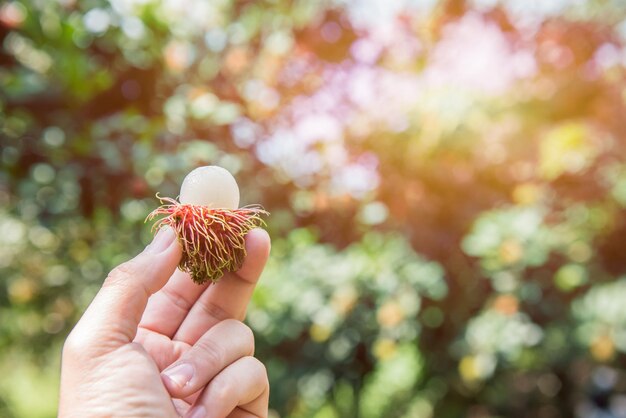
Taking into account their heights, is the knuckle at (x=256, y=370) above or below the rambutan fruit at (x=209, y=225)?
below

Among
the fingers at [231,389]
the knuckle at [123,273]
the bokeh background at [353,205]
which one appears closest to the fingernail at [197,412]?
the fingers at [231,389]

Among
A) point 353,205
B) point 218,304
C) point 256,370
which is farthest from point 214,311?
point 353,205

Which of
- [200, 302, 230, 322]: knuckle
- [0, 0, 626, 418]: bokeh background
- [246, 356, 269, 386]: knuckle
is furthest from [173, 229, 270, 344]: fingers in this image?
[0, 0, 626, 418]: bokeh background

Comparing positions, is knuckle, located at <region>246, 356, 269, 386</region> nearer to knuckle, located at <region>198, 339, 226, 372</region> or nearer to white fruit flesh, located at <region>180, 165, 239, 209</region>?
knuckle, located at <region>198, 339, 226, 372</region>

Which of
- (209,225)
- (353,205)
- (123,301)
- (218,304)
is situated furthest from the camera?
(353,205)

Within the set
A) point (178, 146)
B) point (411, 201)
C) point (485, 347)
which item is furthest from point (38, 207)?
point (485, 347)

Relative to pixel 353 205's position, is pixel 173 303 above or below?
below

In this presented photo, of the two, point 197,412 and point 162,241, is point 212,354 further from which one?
point 162,241

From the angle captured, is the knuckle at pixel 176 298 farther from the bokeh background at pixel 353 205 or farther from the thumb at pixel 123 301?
the bokeh background at pixel 353 205

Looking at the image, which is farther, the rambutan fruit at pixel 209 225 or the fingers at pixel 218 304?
the fingers at pixel 218 304
